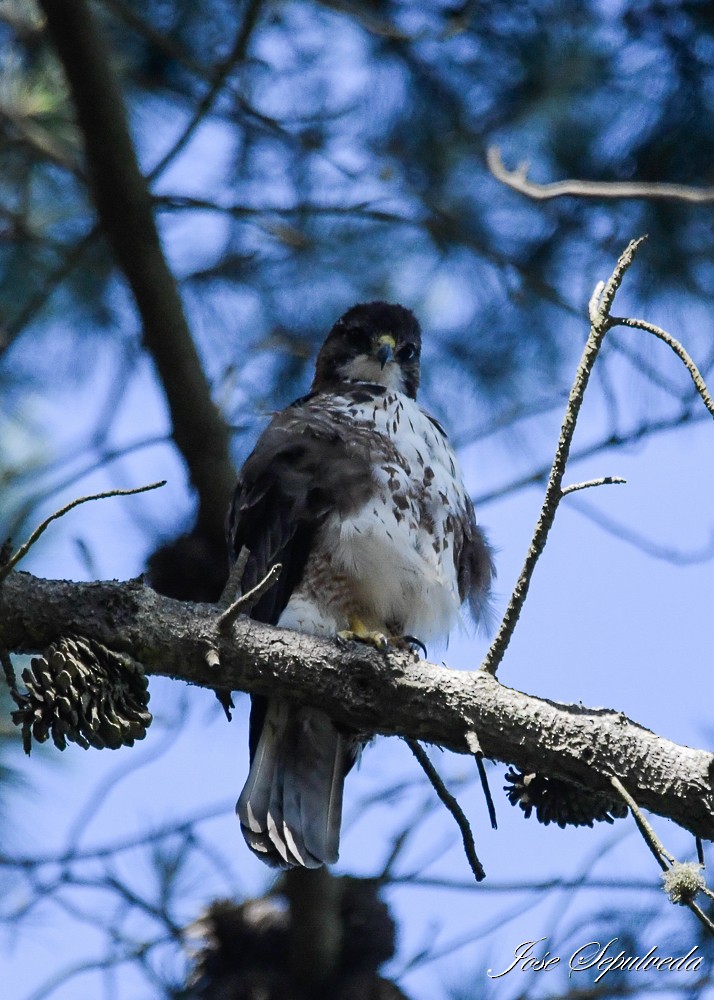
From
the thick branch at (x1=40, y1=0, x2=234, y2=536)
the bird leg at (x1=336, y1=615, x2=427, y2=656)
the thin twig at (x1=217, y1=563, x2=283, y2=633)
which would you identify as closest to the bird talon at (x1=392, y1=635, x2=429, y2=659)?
the bird leg at (x1=336, y1=615, x2=427, y2=656)

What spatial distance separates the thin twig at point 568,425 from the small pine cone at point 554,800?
1.20 ft

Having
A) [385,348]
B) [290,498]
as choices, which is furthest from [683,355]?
[385,348]

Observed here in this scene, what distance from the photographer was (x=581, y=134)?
14.5ft

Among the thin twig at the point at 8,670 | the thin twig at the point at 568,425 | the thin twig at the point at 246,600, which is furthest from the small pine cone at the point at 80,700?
the thin twig at the point at 568,425

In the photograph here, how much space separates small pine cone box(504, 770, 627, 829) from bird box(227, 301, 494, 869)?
1.70ft

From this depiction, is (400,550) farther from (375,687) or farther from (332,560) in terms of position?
(375,687)

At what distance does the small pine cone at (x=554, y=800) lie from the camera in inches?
91.9

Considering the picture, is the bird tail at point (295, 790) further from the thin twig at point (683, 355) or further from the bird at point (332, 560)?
the thin twig at point (683, 355)

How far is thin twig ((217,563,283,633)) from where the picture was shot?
79.6 inches

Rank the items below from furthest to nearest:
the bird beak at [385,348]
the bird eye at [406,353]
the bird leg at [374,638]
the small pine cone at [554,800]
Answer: the bird eye at [406,353] → the bird beak at [385,348] → the bird leg at [374,638] → the small pine cone at [554,800]

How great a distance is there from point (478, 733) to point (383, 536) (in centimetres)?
86

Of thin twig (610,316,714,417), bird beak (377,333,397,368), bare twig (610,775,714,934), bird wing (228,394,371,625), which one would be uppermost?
bird beak (377,333,397,368)

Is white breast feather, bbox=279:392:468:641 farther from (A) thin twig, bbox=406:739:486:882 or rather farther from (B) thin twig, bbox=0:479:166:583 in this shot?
(B) thin twig, bbox=0:479:166:583

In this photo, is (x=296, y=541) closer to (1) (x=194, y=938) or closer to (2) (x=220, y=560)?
(2) (x=220, y=560)
